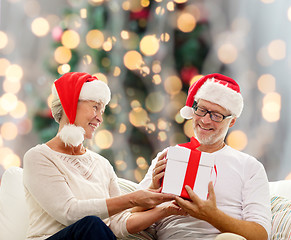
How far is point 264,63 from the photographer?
291 centimetres

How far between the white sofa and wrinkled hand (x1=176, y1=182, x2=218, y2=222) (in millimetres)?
339

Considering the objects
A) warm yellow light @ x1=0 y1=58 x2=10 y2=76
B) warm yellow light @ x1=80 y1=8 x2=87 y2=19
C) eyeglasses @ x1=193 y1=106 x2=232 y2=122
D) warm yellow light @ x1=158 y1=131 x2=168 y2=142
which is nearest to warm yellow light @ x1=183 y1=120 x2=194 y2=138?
warm yellow light @ x1=158 y1=131 x2=168 y2=142

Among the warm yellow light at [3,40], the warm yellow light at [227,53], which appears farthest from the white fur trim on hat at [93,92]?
the warm yellow light at [227,53]

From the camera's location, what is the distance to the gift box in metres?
1.65

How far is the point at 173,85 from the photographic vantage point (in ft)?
9.53

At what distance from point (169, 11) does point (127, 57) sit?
45 cm

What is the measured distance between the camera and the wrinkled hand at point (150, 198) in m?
1.66

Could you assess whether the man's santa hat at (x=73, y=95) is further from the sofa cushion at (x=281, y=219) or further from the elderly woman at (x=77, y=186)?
the sofa cushion at (x=281, y=219)

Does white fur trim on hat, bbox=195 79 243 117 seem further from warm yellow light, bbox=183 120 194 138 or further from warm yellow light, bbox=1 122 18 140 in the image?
warm yellow light, bbox=1 122 18 140

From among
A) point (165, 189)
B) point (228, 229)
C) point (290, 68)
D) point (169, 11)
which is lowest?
point (228, 229)

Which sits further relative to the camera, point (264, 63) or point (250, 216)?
point (264, 63)

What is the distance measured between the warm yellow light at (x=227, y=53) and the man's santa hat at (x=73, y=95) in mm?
1297

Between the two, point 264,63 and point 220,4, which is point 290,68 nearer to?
point 264,63

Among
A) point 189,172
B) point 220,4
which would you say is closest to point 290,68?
point 220,4
